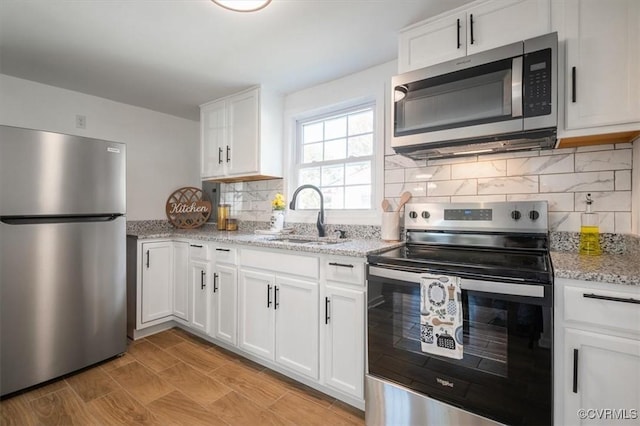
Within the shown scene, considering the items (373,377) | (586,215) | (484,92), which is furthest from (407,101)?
(373,377)

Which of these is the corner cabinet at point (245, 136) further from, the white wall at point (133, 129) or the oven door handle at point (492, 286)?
the oven door handle at point (492, 286)

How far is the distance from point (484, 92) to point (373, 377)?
1.58 metres

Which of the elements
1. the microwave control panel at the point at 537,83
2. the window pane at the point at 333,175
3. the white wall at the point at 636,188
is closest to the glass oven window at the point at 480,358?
the white wall at the point at 636,188

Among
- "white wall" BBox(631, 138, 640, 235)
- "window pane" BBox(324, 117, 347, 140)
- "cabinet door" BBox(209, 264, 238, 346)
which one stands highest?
"window pane" BBox(324, 117, 347, 140)

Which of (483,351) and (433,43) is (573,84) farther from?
(483,351)

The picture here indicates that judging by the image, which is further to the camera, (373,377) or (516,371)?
(373,377)

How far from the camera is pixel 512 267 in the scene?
4.04ft

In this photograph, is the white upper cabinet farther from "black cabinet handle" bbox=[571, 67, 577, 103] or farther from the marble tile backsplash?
the marble tile backsplash

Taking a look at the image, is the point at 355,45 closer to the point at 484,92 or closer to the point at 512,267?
the point at 484,92

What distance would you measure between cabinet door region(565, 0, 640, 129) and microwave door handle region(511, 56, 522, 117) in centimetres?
20

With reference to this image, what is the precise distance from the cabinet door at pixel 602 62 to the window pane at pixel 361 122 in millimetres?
1301

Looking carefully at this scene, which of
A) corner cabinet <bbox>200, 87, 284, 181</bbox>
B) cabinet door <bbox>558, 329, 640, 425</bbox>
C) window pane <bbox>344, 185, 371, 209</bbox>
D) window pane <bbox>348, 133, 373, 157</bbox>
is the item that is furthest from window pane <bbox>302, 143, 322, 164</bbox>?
cabinet door <bbox>558, 329, 640, 425</bbox>

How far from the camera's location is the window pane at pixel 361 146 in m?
2.44

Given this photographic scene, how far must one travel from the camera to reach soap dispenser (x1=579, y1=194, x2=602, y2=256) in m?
1.49
